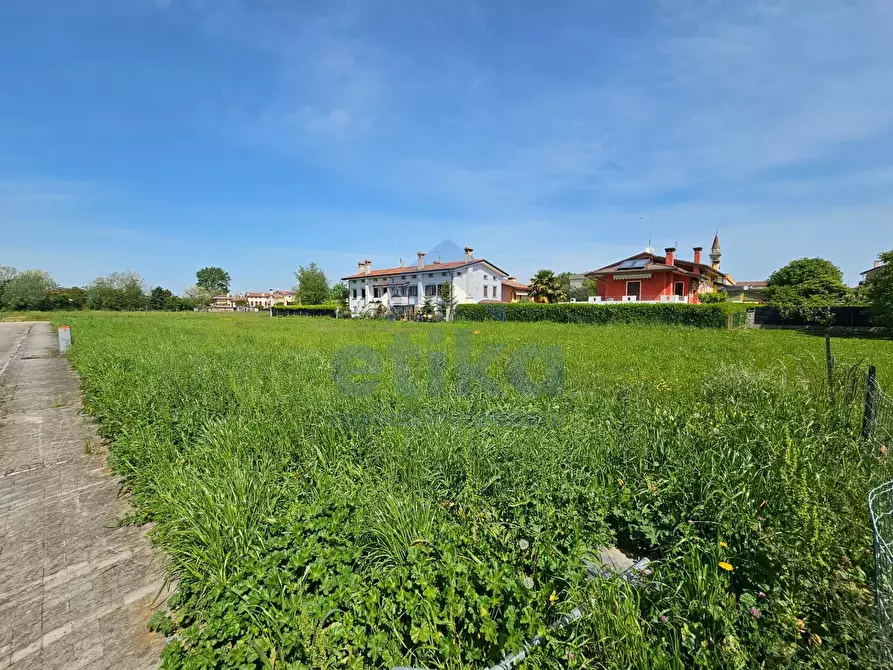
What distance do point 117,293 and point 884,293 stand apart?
285ft

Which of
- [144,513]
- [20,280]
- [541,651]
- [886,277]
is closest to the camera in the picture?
[541,651]

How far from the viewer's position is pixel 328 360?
823 cm

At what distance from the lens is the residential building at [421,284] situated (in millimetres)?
36812

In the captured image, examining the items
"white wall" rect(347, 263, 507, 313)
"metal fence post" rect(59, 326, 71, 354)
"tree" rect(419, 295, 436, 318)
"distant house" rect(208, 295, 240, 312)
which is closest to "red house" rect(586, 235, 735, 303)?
"white wall" rect(347, 263, 507, 313)

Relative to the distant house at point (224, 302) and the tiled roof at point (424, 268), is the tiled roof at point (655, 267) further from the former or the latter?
the distant house at point (224, 302)

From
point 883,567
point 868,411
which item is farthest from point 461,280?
point 883,567

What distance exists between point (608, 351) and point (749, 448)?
743 centimetres

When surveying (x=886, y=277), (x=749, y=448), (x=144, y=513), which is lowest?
(x=144, y=513)

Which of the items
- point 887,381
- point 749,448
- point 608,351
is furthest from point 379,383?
point 887,381

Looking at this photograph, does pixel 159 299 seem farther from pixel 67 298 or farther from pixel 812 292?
pixel 812 292

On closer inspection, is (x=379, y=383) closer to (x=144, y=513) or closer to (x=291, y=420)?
(x=291, y=420)

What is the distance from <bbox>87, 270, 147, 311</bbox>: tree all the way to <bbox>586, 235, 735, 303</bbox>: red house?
242 feet

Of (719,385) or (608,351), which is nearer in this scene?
(719,385)

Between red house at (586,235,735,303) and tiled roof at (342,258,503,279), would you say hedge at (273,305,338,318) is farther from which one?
red house at (586,235,735,303)
